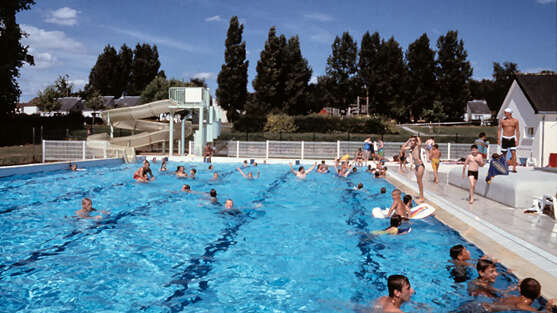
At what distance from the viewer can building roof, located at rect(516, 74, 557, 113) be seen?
22.2 m

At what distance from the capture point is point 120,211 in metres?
10.7

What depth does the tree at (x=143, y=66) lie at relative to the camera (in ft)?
273

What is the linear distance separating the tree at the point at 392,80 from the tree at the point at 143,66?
4971 cm

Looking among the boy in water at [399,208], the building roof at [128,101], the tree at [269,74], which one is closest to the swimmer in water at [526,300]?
the boy in water at [399,208]

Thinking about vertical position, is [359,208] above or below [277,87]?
below

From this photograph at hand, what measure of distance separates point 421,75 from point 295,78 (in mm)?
21277

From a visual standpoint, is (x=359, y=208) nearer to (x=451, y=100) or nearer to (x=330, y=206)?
(x=330, y=206)

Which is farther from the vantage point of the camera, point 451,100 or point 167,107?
point 451,100

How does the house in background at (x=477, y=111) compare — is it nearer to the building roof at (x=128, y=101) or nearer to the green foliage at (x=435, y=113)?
the green foliage at (x=435, y=113)

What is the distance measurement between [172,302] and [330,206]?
732 centimetres

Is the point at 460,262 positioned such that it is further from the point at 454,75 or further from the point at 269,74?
the point at 454,75

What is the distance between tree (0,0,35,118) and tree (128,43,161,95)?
4980 cm

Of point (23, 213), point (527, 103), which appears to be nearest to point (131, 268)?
point (23, 213)

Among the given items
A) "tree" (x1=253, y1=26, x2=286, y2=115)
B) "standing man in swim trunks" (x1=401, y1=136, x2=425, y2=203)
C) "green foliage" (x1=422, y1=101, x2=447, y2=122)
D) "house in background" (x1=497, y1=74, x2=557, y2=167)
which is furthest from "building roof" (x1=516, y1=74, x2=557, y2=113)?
"green foliage" (x1=422, y1=101, x2=447, y2=122)
